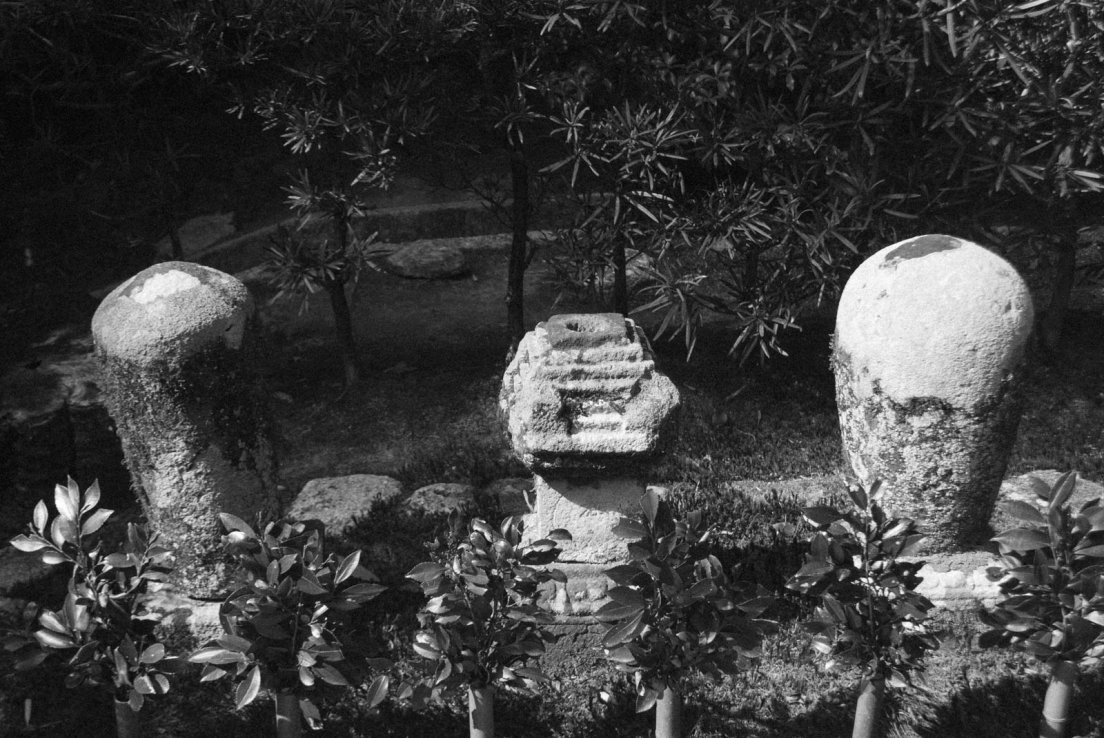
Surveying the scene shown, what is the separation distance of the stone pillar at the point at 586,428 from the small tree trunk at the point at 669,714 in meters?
0.56

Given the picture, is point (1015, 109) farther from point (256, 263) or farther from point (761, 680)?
point (256, 263)

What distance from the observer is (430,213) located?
343 inches

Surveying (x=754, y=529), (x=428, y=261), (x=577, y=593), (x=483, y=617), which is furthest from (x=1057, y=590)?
(x=428, y=261)

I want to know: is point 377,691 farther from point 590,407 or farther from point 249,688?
point 590,407

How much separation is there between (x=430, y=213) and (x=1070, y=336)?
15.6 ft

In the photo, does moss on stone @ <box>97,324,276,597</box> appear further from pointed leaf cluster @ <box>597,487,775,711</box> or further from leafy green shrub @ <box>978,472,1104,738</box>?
leafy green shrub @ <box>978,472,1104,738</box>

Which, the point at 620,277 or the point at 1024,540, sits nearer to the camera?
the point at 1024,540

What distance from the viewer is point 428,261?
8.07 metres

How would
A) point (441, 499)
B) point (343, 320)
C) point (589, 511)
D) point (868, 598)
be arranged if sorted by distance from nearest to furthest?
point (868, 598) → point (589, 511) → point (441, 499) → point (343, 320)

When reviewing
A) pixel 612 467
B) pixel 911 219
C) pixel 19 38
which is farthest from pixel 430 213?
pixel 612 467

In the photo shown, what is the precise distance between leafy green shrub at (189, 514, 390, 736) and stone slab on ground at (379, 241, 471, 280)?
478 cm

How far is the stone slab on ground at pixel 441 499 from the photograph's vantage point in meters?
4.69

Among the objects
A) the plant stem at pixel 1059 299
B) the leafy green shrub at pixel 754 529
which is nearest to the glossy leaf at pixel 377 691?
the leafy green shrub at pixel 754 529

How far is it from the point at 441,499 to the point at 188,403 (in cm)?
145
